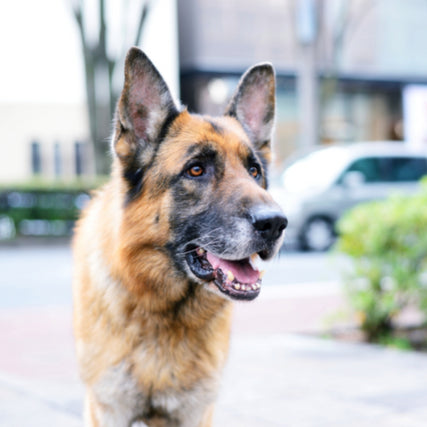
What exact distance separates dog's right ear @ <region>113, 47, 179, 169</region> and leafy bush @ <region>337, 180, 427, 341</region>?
127 inches

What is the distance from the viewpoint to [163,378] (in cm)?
306

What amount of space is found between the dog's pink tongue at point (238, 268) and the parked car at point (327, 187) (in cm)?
1133

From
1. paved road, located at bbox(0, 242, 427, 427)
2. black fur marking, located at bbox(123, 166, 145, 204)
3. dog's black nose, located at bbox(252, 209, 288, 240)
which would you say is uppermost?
black fur marking, located at bbox(123, 166, 145, 204)

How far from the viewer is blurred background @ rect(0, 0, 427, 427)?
188 inches

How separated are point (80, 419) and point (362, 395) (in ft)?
6.40

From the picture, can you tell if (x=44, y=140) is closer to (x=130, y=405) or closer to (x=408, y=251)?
(x=408, y=251)

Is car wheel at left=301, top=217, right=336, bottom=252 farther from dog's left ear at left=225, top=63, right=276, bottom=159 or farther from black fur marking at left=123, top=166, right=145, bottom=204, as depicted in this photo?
black fur marking at left=123, top=166, right=145, bottom=204

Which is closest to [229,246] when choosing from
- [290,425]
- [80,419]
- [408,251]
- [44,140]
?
[290,425]

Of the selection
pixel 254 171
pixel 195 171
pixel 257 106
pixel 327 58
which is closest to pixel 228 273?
pixel 195 171

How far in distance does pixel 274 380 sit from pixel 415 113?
24771 mm

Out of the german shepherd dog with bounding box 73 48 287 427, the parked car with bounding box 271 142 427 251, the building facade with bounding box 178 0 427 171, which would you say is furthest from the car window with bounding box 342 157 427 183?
the german shepherd dog with bounding box 73 48 287 427

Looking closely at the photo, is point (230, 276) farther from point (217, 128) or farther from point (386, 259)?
point (386, 259)

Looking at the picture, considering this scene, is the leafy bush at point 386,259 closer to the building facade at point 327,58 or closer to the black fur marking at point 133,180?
the black fur marking at point 133,180

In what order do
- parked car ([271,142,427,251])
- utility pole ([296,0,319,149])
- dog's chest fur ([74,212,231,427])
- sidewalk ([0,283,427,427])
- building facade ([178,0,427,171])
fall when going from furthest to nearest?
building facade ([178,0,427,171]) < utility pole ([296,0,319,149]) < parked car ([271,142,427,251]) < sidewalk ([0,283,427,427]) < dog's chest fur ([74,212,231,427])
